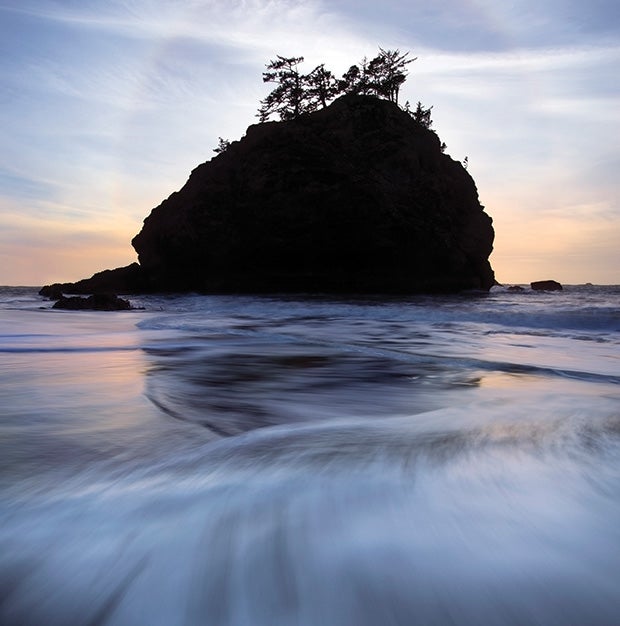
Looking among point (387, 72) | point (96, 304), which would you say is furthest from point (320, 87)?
point (96, 304)

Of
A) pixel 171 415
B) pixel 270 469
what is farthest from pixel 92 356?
pixel 270 469

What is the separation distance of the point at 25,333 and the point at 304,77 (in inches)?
957

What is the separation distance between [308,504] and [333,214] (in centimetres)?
1996

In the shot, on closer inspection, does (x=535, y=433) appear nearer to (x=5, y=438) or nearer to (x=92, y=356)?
Result: (x=5, y=438)

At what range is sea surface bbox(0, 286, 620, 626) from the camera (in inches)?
31.0

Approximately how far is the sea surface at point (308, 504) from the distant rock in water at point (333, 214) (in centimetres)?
1847

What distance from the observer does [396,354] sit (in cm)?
446

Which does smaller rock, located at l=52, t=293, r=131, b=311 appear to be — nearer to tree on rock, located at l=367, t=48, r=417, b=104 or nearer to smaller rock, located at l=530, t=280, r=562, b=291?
tree on rock, located at l=367, t=48, r=417, b=104

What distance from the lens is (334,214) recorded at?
20625mm

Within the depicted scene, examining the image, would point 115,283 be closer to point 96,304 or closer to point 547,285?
point 96,304

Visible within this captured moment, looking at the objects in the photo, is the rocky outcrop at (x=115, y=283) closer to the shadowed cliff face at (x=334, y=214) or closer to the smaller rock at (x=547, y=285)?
the shadowed cliff face at (x=334, y=214)

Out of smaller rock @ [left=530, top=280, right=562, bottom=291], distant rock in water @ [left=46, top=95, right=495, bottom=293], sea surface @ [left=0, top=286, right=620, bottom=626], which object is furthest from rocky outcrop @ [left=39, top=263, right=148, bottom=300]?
smaller rock @ [left=530, top=280, right=562, bottom=291]

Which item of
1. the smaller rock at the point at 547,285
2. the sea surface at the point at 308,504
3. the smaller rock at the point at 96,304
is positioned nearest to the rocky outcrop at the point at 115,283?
the smaller rock at the point at 96,304

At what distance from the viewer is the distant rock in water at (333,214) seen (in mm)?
20812
